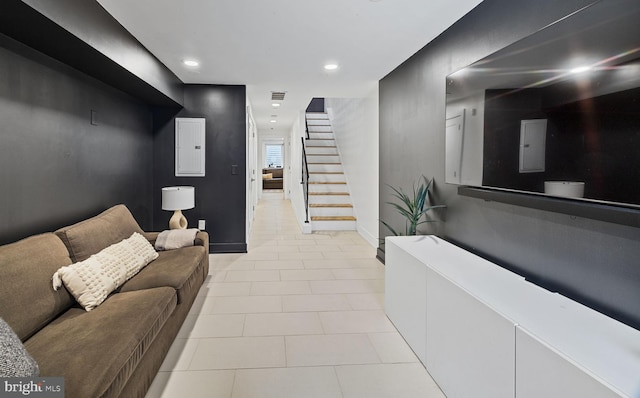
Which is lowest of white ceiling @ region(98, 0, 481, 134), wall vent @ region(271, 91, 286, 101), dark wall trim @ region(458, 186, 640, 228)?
dark wall trim @ region(458, 186, 640, 228)

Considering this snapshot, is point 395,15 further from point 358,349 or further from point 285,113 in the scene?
point 285,113

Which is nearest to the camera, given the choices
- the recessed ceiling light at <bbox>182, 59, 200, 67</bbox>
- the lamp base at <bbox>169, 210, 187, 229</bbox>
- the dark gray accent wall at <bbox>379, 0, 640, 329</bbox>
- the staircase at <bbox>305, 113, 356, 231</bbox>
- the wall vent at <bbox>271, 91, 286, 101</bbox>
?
the dark gray accent wall at <bbox>379, 0, 640, 329</bbox>

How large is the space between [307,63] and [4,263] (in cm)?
301

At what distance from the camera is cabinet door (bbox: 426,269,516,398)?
1.38 m

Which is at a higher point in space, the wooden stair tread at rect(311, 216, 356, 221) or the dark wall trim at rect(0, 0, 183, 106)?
the dark wall trim at rect(0, 0, 183, 106)

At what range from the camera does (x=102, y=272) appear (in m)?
2.20

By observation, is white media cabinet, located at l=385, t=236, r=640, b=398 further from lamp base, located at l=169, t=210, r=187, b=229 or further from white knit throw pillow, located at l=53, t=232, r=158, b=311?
lamp base, located at l=169, t=210, r=187, b=229

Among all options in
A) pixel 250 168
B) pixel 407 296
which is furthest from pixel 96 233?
pixel 250 168

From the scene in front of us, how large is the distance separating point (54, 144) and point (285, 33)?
6.35ft

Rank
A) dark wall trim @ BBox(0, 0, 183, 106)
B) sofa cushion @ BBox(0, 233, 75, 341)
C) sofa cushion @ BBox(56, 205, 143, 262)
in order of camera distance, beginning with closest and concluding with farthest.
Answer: sofa cushion @ BBox(0, 233, 75, 341) → dark wall trim @ BBox(0, 0, 183, 106) → sofa cushion @ BBox(56, 205, 143, 262)

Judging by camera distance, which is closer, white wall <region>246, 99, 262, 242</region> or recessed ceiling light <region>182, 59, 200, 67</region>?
recessed ceiling light <region>182, 59, 200, 67</region>

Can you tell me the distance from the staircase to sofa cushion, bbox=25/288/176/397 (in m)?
4.43

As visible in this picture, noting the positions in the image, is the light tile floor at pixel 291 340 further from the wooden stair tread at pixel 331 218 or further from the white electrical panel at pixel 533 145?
the wooden stair tread at pixel 331 218

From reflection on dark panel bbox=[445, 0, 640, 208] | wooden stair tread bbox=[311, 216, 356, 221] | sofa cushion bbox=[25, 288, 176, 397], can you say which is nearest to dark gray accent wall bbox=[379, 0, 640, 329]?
reflection on dark panel bbox=[445, 0, 640, 208]
